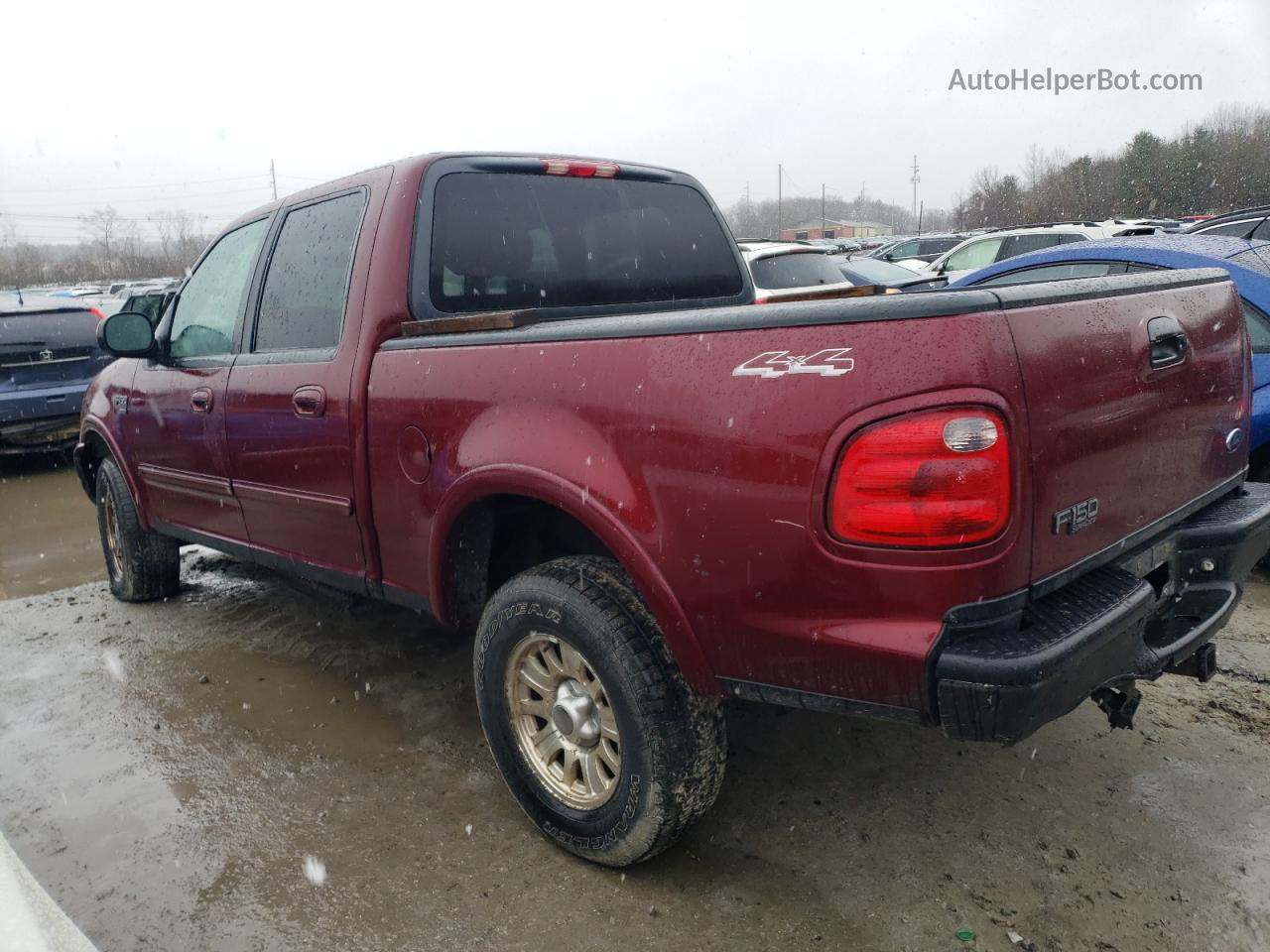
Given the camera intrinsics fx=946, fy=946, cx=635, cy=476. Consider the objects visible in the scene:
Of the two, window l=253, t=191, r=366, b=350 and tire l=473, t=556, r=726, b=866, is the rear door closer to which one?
window l=253, t=191, r=366, b=350

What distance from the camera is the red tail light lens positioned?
5.87ft

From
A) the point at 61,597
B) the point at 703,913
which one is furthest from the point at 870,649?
the point at 61,597

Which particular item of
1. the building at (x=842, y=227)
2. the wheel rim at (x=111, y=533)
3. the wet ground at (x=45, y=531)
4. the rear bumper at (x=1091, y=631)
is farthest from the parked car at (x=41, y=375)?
the building at (x=842, y=227)

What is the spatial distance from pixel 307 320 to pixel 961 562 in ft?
8.07

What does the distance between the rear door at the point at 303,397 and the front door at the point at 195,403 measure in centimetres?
15

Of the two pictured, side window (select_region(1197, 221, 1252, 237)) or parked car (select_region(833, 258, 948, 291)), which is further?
parked car (select_region(833, 258, 948, 291))

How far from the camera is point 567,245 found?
3.34 meters

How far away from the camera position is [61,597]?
5137 millimetres

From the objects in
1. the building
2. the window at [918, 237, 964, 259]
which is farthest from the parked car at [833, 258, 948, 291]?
the building

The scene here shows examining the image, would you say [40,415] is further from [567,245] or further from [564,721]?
[564,721]

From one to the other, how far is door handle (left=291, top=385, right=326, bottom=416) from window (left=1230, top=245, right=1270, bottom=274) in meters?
4.13

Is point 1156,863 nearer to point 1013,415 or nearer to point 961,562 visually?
point 961,562

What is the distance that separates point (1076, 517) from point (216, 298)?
3.48 meters

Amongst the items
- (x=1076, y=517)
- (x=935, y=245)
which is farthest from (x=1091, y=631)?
(x=935, y=245)
